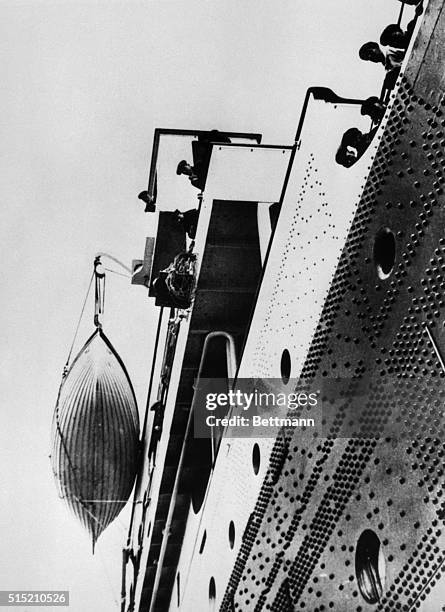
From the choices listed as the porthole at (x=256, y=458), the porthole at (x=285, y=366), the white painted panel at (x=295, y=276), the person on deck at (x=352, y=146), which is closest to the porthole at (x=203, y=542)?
the white painted panel at (x=295, y=276)

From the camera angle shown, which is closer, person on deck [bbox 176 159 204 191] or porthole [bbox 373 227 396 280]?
porthole [bbox 373 227 396 280]

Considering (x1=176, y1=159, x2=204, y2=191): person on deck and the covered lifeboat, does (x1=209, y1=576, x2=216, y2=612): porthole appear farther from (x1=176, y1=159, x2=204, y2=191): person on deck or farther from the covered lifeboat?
(x1=176, y1=159, x2=204, y2=191): person on deck

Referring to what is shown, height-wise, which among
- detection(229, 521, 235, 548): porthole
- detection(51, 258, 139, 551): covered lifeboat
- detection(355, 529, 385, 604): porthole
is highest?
detection(51, 258, 139, 551): covered lifeboat

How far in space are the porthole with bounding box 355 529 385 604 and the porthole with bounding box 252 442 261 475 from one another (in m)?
2.22

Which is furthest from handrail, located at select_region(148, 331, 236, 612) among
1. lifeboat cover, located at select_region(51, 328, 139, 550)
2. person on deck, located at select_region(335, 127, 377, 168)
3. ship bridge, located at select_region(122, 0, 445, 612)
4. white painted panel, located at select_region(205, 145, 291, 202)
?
person on deck, located at select_region(335, 127, 377, 168)

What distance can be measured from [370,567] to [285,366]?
228 cm

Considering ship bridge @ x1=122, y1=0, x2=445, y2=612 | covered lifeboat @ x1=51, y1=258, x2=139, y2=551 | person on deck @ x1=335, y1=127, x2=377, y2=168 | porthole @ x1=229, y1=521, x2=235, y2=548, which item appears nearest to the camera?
ship bridge @ x1=122, y1=0, x2=445, y2=612

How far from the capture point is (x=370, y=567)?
4953mm

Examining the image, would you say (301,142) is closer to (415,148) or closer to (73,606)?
(415,148)

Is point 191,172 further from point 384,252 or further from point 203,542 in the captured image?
point 203,542

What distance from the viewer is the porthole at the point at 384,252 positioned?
15.9 feet

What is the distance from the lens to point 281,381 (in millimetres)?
6609

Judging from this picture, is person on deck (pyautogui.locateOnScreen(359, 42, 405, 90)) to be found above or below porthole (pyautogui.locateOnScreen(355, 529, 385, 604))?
above

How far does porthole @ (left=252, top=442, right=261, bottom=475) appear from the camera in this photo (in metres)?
7.13
